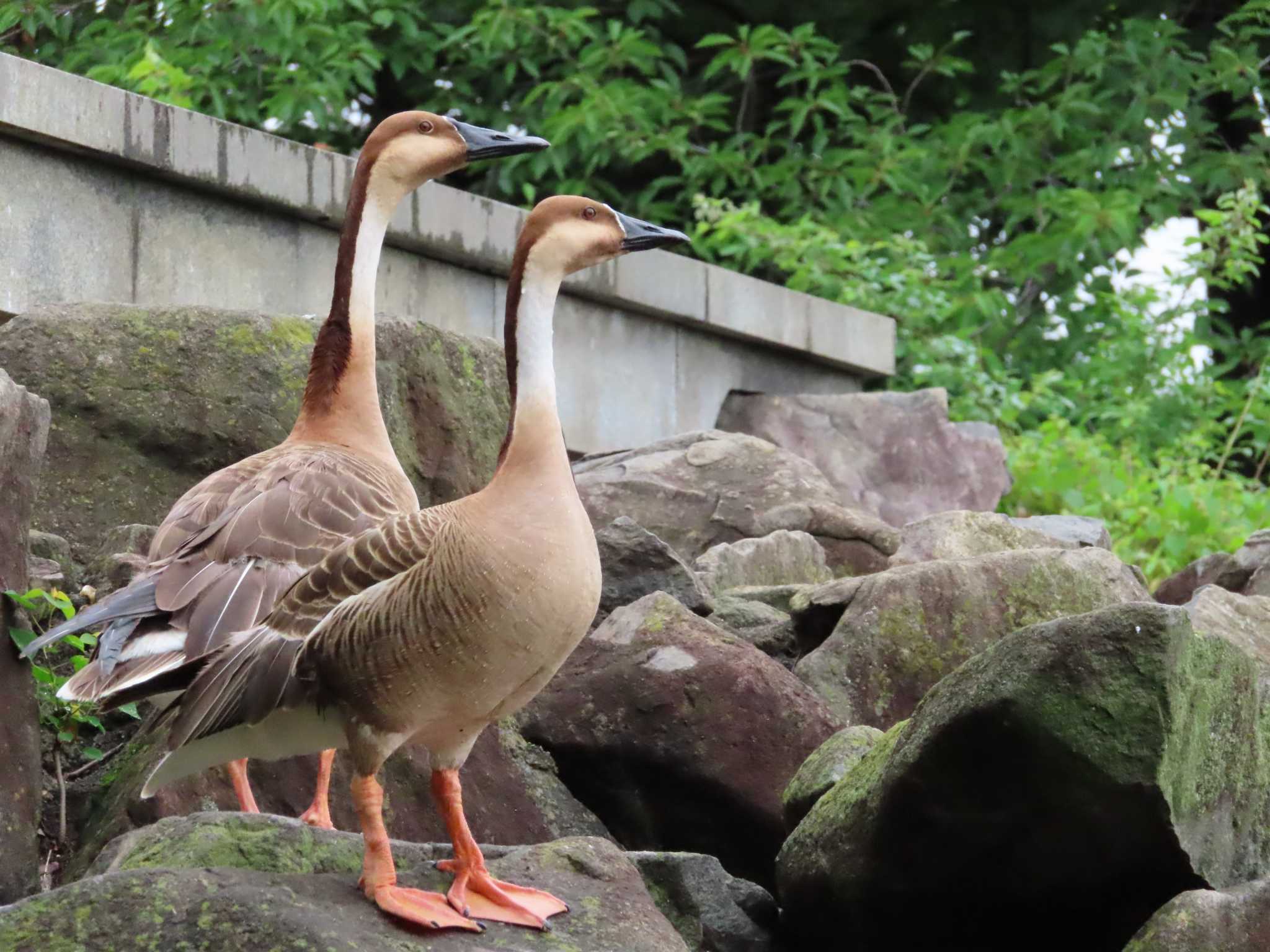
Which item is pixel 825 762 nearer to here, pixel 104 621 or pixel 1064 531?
pixel 104 621

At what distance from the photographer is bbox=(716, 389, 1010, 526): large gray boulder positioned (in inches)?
393

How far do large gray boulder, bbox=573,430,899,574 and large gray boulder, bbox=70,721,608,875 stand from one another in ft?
8.32

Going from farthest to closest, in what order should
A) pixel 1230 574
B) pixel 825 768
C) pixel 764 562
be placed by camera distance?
pixel 1230 574
pixel 764 562
pixel 825 768

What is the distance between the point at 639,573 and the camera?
6.12 m

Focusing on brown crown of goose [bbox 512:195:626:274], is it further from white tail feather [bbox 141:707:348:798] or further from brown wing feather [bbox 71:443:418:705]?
white tail feather [bbox 141:707:348:798]

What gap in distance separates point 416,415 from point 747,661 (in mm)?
1602

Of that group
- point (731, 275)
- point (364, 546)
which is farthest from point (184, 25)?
point (364, 546)

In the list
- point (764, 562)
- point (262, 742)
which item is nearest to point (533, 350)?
point (262, 742)

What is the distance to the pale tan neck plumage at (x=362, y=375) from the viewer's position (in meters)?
4.98

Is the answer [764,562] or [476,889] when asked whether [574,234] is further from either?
[764,562]

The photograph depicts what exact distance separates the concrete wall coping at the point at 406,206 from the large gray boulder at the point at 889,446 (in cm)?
45

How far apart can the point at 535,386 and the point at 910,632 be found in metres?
2.27

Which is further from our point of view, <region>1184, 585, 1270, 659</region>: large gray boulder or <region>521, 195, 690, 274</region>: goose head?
<region>1184, 585, 1270, 659</region>: large gray boulder

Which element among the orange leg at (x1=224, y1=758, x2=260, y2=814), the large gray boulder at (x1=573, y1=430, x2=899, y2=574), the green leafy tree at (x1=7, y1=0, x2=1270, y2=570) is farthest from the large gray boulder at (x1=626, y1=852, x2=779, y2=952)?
the green leafy tree at (x1=7, y1=0, x2=1270, y2=570)
